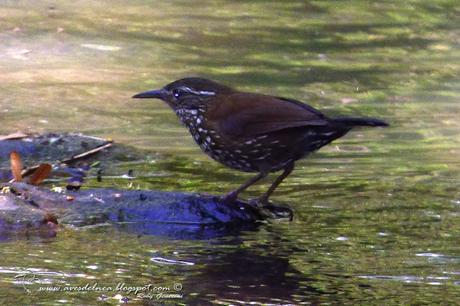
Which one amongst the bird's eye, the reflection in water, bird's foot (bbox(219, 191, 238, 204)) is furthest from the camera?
the bird's eye

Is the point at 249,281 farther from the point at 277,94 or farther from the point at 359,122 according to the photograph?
the point at 277,94

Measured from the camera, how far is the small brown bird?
6672 mm

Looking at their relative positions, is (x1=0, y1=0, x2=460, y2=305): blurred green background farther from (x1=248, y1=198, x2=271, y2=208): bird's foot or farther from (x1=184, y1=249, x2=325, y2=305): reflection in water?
(x1=248, y1=198, x2=271, y2=208): bird's foot

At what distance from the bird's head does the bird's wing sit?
16 centimetres

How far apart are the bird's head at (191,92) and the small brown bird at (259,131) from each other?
5cm

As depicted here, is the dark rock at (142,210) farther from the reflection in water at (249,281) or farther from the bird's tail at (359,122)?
the bird's tail at (359,122)

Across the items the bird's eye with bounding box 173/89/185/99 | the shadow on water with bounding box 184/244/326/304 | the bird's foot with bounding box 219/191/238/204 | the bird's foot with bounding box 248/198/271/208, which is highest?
the bird's eye with bounding box 173/89/185/99

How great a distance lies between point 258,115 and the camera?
6824 millimetres

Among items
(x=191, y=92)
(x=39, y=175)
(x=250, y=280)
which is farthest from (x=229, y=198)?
(x=39, y=175)

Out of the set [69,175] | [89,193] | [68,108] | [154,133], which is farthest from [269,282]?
[68,108]

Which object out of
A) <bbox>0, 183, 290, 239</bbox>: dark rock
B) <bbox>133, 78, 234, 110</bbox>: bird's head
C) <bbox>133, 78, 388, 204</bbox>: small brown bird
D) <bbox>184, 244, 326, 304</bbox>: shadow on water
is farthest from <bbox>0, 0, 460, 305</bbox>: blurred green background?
<bbox>133, 78, 234, 110</bbox>: bird's head

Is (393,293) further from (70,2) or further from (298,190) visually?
(70,2)

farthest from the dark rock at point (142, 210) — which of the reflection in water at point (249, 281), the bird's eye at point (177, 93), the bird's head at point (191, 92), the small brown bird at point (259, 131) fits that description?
the bird's eye at point (177, 93)

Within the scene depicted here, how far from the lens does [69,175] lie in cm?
799
